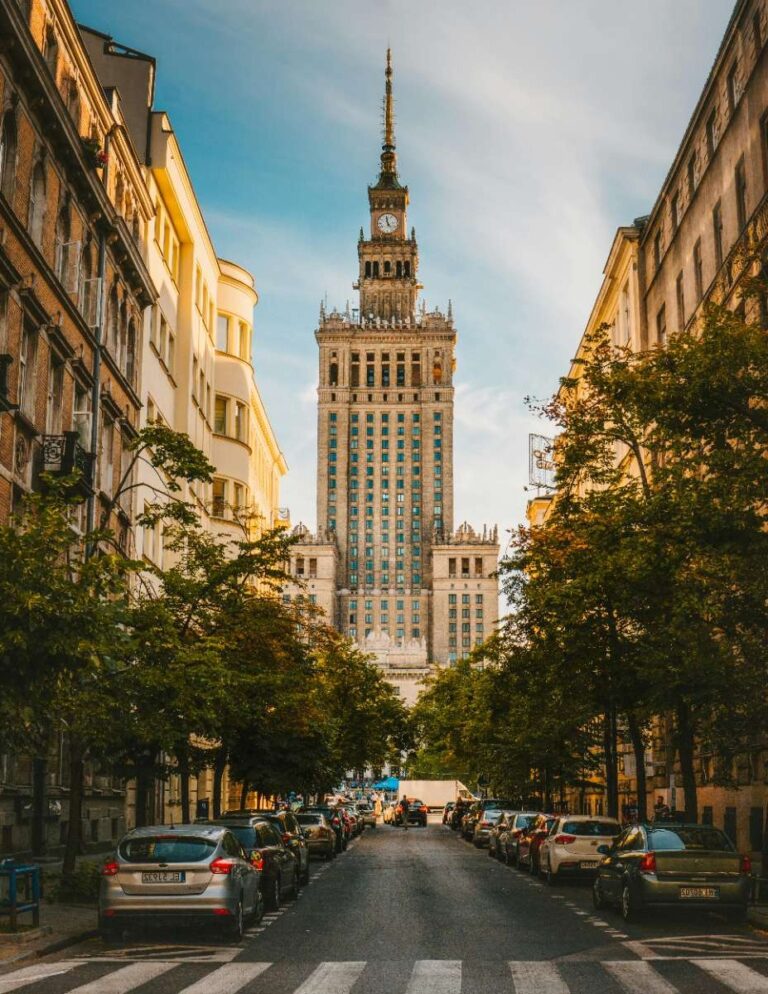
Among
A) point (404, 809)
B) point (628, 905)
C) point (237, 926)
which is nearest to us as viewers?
point (237, 926)

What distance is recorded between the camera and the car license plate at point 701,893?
18359 mm

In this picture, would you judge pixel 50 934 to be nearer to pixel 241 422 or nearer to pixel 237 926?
pixel 237 926

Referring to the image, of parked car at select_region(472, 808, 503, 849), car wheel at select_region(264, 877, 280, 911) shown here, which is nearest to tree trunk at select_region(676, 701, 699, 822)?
car wheel at select_region(264, 877, 280, 911)

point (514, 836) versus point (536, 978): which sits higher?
point (536, 978)

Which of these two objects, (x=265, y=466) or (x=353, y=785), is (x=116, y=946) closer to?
(x=265, y=466)

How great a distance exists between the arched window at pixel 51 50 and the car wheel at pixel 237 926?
1888 cm

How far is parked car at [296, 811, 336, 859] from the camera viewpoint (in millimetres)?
39312

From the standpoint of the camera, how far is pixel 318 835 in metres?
39.4

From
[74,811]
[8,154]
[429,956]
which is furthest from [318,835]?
[429,956]

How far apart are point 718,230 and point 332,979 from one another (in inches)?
1198

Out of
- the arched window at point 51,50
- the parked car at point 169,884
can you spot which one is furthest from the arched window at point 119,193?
the parked car at point 169,884

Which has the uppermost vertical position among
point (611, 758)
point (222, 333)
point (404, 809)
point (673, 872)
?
point (222, 333)

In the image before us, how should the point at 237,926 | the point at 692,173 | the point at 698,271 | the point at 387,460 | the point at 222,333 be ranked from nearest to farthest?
the point at 237,926
the point at 698,271
the point at 692,173
the point at 222,333
the point at 387,460

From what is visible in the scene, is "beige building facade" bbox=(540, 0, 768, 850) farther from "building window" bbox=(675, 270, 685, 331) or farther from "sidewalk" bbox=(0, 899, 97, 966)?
"sidewalk" bbox=(0, 899, 97, 966)
